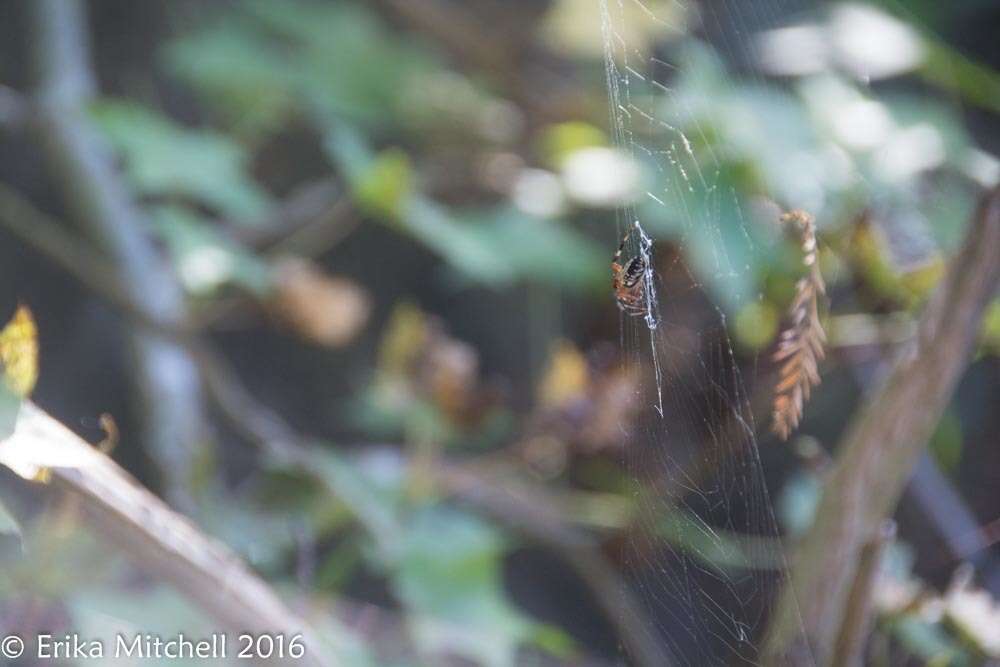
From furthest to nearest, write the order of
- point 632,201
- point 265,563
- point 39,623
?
point 632,201, point 265,563, point 39,623

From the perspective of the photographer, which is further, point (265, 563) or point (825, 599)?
point (265, 563)

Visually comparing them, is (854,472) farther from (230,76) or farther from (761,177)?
(230,76)

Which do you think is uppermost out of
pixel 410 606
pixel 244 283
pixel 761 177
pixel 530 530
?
pixel 761 177

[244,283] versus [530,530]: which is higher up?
[244,283]

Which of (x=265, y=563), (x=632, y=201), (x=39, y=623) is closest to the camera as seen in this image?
(x=39, y=623)

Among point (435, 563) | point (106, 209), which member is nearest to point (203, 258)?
point (106, 209)

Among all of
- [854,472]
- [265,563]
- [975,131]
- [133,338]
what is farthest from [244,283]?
[975,131]
